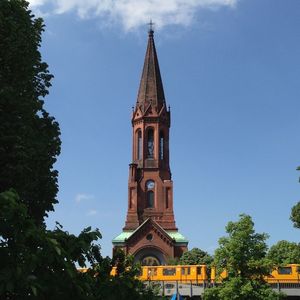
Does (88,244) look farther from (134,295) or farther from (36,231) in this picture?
(134,295)

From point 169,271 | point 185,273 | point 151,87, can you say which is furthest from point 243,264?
point 151,87

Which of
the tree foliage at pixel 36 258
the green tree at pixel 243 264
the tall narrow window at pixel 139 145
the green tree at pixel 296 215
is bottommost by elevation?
the tree foliage at pixel 36 258

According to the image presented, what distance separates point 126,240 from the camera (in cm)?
6506

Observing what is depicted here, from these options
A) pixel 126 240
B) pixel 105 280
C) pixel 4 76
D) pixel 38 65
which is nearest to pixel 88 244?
pixel 105 280

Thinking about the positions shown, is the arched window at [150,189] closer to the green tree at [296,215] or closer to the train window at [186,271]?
the train window at [186,271]

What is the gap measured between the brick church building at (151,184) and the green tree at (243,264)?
38.2m

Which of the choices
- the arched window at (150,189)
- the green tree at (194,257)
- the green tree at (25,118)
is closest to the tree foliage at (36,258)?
the green tree at (25,118)

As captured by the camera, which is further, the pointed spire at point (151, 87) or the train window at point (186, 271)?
the pointed spire at point (151, 87)

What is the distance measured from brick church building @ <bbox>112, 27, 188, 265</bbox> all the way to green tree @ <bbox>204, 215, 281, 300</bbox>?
38191mm

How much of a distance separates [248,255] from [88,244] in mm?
17644

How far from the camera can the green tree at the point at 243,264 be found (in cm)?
2364

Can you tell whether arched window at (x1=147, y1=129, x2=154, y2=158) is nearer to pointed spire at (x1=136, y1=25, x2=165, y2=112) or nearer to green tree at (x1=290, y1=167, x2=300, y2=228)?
pointed spire at (x1=136, y1=25, x2=165, y2=112)

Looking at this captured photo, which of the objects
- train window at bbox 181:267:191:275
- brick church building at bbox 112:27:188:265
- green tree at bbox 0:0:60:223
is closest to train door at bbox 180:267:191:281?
train window at bbox 181:267:191:275

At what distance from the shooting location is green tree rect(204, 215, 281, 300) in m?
23.6
